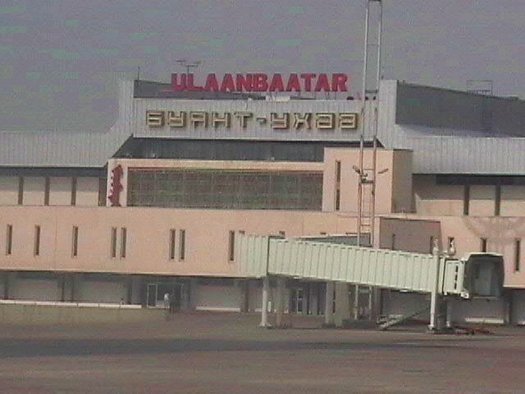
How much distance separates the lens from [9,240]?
138000 mm

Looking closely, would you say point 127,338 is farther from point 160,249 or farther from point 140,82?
point 140,82

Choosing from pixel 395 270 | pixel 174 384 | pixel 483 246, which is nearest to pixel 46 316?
pixel 395 270

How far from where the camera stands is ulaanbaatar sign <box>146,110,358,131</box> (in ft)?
445

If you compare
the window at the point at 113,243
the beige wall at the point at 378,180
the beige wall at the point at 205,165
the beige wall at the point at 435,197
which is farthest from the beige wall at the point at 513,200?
the window at the point at 113,243

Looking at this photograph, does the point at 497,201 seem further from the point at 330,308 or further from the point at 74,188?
the point at 74,188

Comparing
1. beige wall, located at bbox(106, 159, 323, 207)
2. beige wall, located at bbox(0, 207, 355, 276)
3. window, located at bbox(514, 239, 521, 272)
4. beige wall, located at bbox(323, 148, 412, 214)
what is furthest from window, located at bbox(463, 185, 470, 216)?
beige wall, located at bbox(106, 159, 323, 207)

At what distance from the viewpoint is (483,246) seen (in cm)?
12362

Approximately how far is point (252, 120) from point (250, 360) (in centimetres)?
7027

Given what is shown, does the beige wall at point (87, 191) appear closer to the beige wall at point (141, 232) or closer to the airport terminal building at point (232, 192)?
the airport terminal building at point (232, 192)

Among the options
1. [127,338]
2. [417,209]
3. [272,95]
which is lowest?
[127,338]

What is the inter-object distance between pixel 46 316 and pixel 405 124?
35.4 meters

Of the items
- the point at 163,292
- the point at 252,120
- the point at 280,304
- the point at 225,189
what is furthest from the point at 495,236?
the point at 163,292

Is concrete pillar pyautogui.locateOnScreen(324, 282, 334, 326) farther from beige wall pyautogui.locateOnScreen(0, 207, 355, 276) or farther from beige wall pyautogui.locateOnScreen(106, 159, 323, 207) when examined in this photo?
beige wall pyautogui.locateOnScreen(106, 159, 323, 207)

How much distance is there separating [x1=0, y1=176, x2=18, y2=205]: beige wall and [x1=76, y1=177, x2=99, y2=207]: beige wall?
16.6 feet
